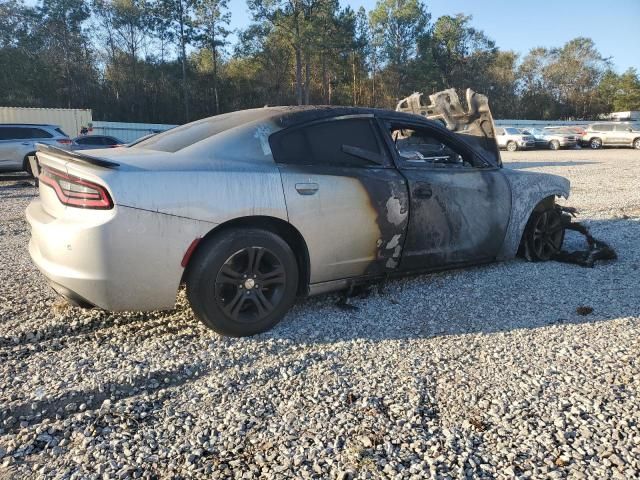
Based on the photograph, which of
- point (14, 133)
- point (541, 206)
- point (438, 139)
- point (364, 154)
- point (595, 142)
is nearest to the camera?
point (364, 154)

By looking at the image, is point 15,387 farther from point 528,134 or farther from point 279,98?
point 279,98

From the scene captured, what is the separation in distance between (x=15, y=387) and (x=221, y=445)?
1.25 m

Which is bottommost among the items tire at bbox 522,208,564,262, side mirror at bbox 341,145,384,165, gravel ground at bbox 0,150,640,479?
gravel ground at bbox 0,150,640,479

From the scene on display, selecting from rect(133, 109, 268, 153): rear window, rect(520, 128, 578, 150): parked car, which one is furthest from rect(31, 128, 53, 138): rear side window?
rect(520, 128, 578, 150): parked car

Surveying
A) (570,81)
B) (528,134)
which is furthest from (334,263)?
(570,81)

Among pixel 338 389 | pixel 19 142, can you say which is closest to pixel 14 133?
pixel 19 142

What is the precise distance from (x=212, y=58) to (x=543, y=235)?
45534 millimetres

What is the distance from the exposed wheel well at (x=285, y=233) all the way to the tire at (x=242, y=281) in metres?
0.05

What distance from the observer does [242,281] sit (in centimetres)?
326

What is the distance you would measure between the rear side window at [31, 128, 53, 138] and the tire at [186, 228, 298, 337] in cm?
1510

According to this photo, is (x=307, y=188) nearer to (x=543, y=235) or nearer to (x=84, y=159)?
(x=84, y=159)

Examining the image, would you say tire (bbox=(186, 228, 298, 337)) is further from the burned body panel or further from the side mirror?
the burned body panel

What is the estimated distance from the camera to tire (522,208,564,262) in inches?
198

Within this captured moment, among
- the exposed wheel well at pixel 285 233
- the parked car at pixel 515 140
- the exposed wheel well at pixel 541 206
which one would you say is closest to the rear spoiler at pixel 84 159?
the exposed wheel well at pixel 285 233
